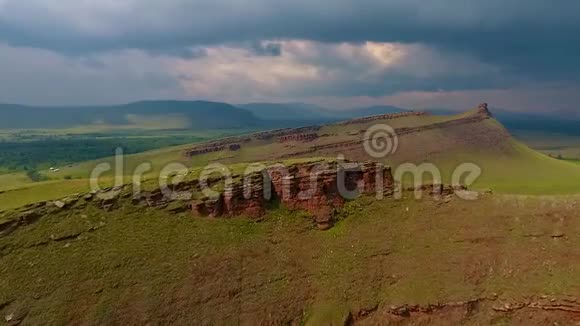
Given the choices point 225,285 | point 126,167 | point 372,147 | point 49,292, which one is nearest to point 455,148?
point 372,147

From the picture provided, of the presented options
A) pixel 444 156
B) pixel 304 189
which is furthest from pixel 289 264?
pixel 444 156

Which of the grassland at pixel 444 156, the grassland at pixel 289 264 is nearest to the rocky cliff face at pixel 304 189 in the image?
the grassland at pixel 289 264

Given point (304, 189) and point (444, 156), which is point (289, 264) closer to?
point (304, 189)

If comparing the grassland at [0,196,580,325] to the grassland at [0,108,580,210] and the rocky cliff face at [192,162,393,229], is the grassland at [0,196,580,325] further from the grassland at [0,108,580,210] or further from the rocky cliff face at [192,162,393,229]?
the grassland at [0,108,580,210]

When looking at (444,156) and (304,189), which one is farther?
(444,156)

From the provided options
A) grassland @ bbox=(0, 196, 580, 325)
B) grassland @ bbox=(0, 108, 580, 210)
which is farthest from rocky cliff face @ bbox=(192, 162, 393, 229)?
grassland @ bbox=(0, 108, 580, 210)

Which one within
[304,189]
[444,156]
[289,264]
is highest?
[304,189]
